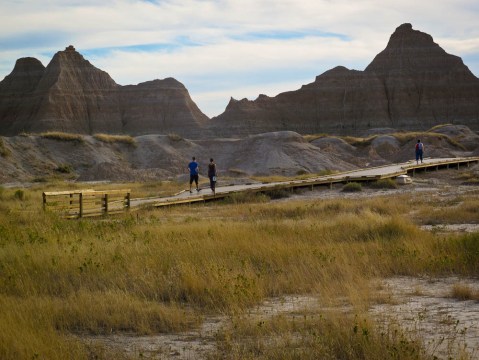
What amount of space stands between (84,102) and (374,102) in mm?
48082

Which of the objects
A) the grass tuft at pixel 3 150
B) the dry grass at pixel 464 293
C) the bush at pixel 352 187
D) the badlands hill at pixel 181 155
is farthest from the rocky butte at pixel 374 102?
the dry grass at pixel 464 293

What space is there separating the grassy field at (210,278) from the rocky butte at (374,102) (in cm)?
9746

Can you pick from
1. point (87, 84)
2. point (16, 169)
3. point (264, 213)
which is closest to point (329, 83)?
point (87, 84)

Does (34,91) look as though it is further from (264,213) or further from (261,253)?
(261,253)

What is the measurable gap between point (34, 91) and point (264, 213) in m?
96.6

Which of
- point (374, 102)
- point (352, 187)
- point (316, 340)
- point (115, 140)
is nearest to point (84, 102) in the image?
point (115, 140)

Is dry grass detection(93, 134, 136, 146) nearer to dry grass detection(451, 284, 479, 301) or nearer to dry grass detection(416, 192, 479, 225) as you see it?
dry grass detection(416, 192, 479, 225)

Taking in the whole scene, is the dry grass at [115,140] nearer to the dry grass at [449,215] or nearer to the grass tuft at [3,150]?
the grass tuft at [3,150]

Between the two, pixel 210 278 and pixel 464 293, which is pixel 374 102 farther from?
→ pixel 210 278

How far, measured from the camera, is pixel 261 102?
4633 inches

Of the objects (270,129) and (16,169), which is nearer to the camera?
(16,169)

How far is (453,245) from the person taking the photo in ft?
38.2

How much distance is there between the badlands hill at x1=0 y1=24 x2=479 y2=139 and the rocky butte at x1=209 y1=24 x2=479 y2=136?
6.6 inches

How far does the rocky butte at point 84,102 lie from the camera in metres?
107
